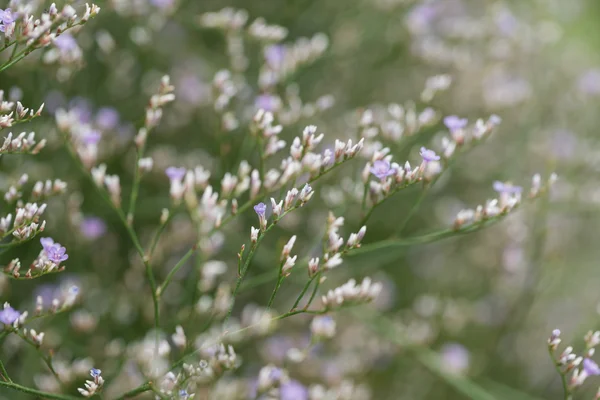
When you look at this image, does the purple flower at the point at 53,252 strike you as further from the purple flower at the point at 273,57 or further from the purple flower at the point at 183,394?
the purple flower at the point at 273,57

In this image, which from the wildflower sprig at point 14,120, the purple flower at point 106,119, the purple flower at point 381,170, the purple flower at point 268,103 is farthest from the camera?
the purple flower at point 106,119

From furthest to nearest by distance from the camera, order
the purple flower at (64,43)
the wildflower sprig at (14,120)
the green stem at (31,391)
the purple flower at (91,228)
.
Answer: the purple flower at (91,228)
the purple flower at (64,43)
the wildflower sprig at (14,120)
the green stem at (31,391)

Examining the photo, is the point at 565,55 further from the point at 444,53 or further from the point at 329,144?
the point at 329,144

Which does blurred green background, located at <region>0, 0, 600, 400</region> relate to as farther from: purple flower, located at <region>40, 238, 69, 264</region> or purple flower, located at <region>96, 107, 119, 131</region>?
purple flower, located at <region>40, 238, 69, 264</region>

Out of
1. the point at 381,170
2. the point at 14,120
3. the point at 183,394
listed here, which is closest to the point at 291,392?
the point at 183,394

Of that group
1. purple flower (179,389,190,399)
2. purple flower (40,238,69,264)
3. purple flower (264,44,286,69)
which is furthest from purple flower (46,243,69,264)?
Answer: purple flower (264,44,286,69)

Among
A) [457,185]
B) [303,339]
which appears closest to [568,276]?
[457,185]

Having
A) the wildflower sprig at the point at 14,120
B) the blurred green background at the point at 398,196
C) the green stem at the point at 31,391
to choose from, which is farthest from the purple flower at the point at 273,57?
the green stem at the point at 31,391

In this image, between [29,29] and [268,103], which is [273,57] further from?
[29,29]
